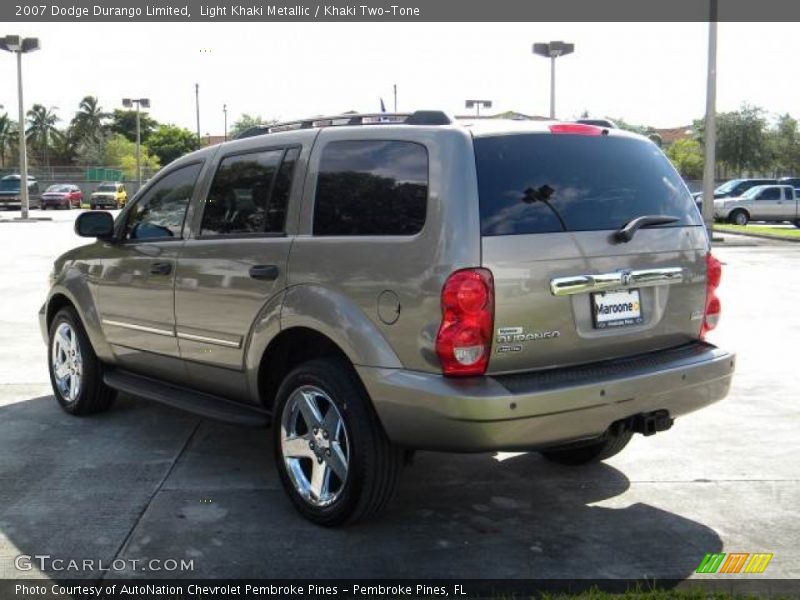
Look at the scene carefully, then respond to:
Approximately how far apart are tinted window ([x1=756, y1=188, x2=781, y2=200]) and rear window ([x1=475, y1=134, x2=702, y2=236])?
33.1 metres

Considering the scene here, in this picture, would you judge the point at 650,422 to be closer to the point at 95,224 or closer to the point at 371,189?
the point at 371,189

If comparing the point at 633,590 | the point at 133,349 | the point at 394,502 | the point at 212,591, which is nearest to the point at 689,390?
the point at 633,590

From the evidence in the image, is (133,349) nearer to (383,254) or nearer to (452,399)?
(383,254)

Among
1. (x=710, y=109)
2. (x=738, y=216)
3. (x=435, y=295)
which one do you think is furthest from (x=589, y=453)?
(x=738, y=216)

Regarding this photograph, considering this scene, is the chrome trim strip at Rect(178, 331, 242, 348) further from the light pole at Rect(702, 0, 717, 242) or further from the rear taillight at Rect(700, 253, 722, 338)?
the light pole at Rect(702, 0, 717, 242)

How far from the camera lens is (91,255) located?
6066mm

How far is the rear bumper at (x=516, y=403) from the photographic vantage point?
11.9 ft

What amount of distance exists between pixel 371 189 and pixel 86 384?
9.84 ft

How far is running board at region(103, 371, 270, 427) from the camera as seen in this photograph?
4695 millimetres

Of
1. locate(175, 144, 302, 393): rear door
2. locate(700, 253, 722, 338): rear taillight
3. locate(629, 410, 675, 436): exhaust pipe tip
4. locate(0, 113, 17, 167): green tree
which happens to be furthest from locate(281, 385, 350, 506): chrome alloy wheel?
locate(0, 113, 17, 167): green tree

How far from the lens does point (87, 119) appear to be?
106 metres

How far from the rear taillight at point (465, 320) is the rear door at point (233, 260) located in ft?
3.44

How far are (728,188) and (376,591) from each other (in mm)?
38176
